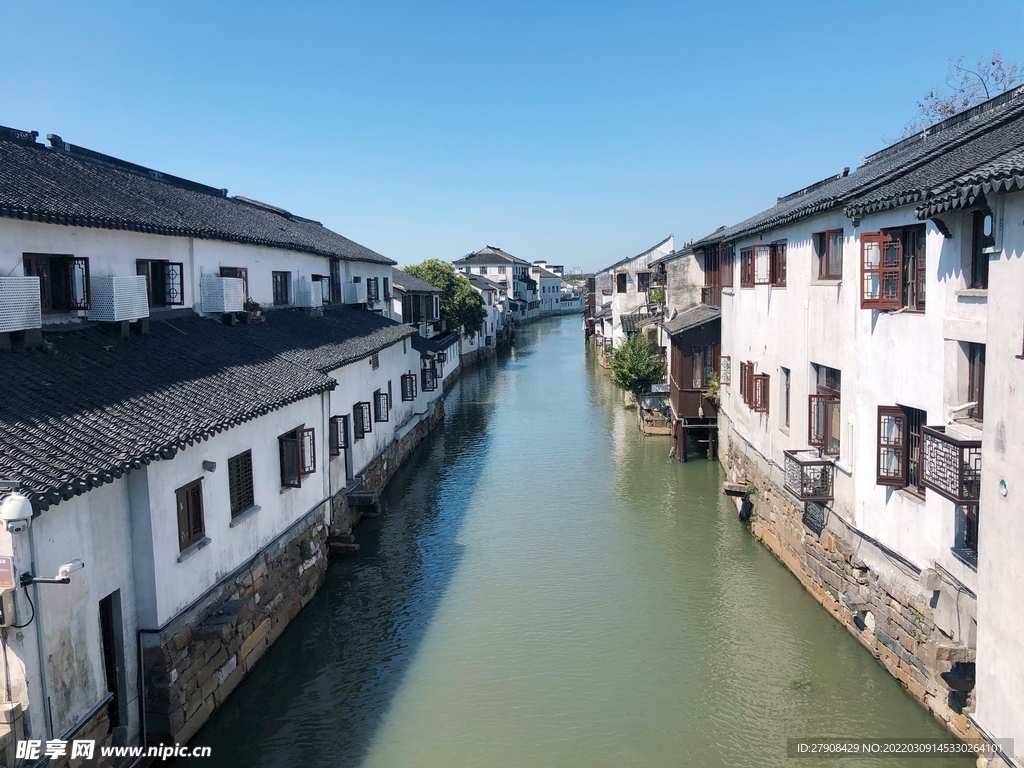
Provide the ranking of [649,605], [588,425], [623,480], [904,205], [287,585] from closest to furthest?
[904,205] → [287,585] → [649,605] → [623,480] → [588,425]

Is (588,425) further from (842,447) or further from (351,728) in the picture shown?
(351,728)

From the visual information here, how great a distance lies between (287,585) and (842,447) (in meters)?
10.3

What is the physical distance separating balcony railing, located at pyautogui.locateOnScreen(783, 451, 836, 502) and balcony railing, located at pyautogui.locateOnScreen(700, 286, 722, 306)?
40.1 feet

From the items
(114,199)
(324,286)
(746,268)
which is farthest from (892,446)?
(324,286)

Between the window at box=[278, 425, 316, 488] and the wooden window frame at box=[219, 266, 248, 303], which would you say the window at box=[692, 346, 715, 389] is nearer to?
the wooden window frame at box=[219, 266, 248, 303]

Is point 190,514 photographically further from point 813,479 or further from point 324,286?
point 324,286

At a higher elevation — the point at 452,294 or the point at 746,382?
the point at 452,294

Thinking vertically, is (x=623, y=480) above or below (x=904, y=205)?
→ below

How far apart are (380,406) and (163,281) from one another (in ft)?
29.9

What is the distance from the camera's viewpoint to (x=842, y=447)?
13164 millimetres

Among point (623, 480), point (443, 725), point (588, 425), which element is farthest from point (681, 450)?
point (443, 725)

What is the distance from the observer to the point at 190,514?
10.7 m

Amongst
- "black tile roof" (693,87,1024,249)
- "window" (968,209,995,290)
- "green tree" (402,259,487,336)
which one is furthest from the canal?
"green tree" (402,259,487,336)

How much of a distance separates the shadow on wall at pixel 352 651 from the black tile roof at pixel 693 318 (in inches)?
359
